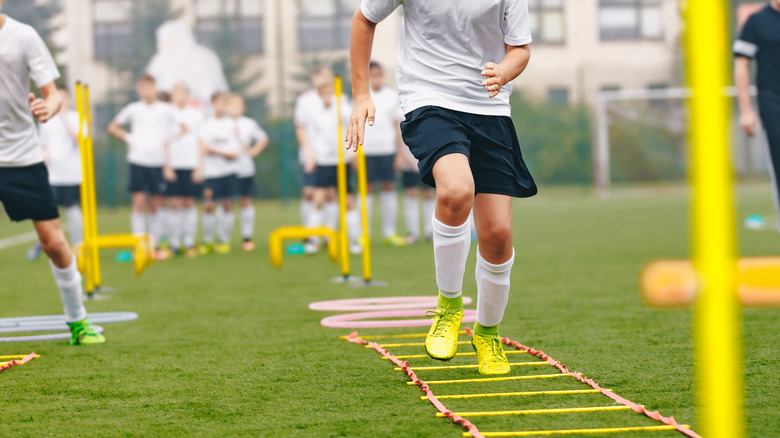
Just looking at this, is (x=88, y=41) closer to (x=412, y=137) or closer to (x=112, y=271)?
(x=112, y=271)

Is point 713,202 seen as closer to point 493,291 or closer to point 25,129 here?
point 493,291

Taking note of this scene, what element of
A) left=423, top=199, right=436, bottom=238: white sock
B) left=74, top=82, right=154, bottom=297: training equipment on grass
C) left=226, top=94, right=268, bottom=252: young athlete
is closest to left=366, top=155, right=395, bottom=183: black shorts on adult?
left=423, top=199, right=436, bottom=238: white sock

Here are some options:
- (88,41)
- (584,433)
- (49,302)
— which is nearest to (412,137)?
(584,433)

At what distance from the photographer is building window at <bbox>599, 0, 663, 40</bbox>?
3306 centimetres

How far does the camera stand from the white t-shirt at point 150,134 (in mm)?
11109

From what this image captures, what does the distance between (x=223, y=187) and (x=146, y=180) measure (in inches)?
38.0

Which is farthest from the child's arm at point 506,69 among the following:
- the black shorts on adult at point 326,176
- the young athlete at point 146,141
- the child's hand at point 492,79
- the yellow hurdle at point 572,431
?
the young athlete at point 146,141

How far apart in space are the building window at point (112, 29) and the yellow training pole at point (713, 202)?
84.9ft

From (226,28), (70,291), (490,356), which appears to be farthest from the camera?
(226,28)

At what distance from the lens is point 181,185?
38.2 ft

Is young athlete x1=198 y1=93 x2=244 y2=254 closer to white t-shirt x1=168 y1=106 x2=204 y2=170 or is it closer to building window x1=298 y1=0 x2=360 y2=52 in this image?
white t-shirt x1=168 y1=106 x2=204 y2=170

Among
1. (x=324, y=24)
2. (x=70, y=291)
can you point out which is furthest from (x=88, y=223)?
(x=324, y=24)

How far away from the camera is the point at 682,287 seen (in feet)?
4.14

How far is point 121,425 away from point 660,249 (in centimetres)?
738
